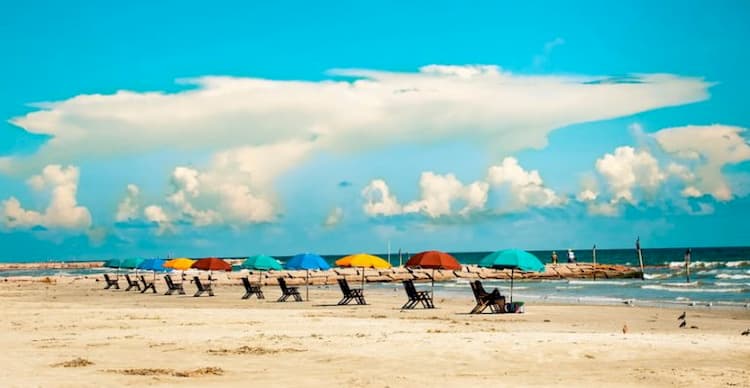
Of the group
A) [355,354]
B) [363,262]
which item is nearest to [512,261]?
[363,262]

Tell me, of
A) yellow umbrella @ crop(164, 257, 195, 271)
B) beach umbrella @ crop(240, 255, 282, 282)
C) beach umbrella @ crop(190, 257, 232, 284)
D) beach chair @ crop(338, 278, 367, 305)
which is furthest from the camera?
yellow umbrella @ crop(164, 257, 195, 271)

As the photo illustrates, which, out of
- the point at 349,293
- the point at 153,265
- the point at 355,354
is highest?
the point at 153,265

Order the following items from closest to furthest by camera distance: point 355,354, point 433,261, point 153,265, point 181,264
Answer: point 355,354, point 433,261, point 181,264, point 153,265

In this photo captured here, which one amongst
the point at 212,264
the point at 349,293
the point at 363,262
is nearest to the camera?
the point at 363,262

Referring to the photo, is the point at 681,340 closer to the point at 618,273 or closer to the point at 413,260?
the point at 413,260

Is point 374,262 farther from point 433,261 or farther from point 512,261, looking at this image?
point 512,261

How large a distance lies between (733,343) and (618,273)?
201ft

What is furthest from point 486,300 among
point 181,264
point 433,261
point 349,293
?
point 181,264

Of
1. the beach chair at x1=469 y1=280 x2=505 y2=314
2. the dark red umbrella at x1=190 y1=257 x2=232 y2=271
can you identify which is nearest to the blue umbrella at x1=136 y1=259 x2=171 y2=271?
the dark red umbrella at x1=190 y1=257 x2=232 y2=271

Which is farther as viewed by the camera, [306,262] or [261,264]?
[261,264]

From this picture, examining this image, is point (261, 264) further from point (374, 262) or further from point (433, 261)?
point (433, 261)

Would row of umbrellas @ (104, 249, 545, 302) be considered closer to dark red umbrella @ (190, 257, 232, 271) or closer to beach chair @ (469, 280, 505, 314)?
dark red umbrella @ (190, 257, 232, 271)

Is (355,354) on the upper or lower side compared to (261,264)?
lower

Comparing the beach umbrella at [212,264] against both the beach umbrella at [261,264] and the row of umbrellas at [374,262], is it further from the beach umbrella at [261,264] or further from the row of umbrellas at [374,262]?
the beach umbrella at [261,264]
